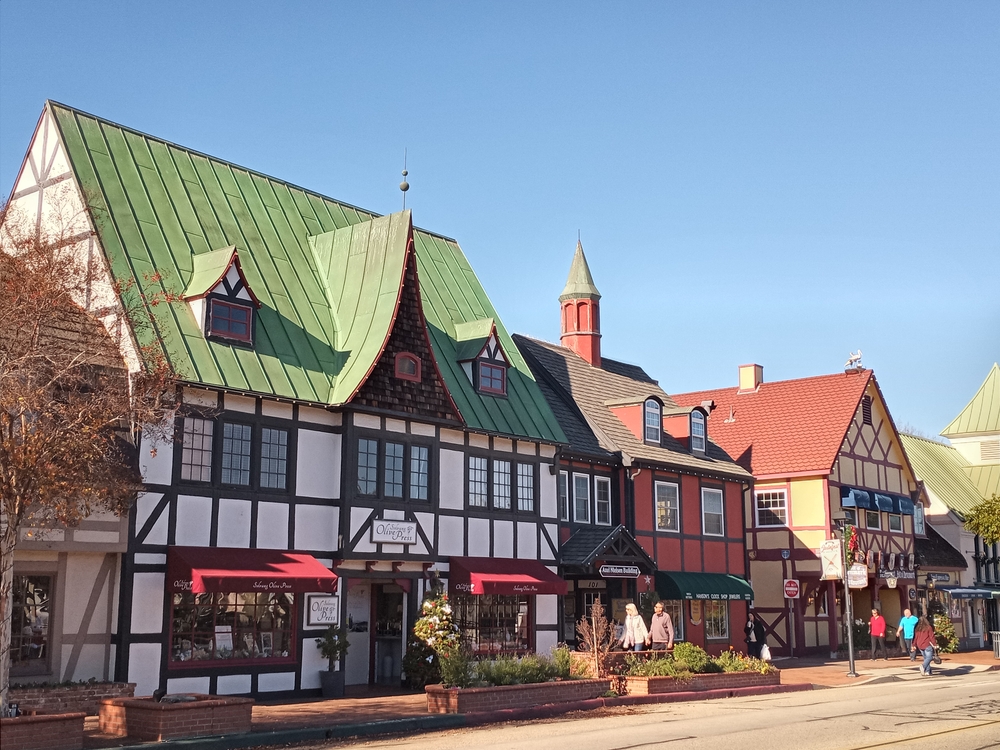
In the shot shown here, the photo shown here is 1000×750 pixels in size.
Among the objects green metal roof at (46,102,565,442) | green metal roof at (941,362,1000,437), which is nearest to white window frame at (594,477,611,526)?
green metal roof at (46,102,565,442)

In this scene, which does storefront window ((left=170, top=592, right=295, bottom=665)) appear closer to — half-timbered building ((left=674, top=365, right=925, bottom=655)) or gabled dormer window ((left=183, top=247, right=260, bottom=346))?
gabled dormer window ((left=183, top=247, right=260, bottom=346))

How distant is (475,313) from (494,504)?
6.45 metres

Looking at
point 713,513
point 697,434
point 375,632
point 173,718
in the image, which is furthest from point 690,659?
point 697,434

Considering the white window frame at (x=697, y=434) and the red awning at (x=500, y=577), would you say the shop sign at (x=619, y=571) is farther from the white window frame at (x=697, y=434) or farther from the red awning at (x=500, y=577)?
the white window frame at (x=697, y=434)

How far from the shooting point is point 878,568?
42.6 m

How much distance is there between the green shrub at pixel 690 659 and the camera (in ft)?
81.4

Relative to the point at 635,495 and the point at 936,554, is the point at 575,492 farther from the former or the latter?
the point at 936,554

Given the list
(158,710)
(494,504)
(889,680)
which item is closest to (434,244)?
(494,504)

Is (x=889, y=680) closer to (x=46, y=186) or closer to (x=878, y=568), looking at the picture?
(x=878, y=568)

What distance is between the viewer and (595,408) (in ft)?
115

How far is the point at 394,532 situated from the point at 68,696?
27.3ft

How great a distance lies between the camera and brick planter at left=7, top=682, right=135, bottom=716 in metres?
17.9

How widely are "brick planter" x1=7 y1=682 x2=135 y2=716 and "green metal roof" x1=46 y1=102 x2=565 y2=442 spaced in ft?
19.7

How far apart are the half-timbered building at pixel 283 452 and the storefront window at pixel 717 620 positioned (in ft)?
27.1
